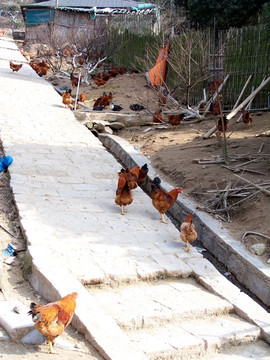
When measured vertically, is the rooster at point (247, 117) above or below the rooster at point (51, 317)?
above

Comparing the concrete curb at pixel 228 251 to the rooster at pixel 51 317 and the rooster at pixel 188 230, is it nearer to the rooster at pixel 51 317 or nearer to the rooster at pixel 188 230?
the rooster at pixel 188 230

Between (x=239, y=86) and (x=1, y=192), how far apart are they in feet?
23.8

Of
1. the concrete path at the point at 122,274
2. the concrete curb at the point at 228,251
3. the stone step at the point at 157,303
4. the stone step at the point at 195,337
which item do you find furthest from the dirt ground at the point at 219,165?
the stone step at the point at 195,337

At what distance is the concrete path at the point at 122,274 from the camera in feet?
12.3

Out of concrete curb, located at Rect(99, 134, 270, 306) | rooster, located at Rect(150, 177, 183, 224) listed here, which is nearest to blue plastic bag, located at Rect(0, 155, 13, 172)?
concrete curb, located at Rect(99, 134, 270, 306)

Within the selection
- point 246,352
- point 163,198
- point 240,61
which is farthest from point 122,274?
point 240,61

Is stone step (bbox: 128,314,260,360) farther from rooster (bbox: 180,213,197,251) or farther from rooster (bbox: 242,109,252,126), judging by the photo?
rooster (bbox: 242,109,252,126)

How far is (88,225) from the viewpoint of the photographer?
5668 millimetres

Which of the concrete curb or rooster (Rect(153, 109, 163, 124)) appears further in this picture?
rooster (Rect(153, 109, 163, 124))

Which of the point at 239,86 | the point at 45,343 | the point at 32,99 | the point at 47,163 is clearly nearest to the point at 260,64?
the point at 239,86

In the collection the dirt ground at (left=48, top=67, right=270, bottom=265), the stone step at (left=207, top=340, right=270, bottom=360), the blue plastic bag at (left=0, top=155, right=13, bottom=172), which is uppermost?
the blue plastic bag at (left=0, top=155, right=13, bottom=172)

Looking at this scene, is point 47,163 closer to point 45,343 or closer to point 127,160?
point 127,160

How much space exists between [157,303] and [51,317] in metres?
1.37

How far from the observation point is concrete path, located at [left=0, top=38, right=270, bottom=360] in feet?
12.3
